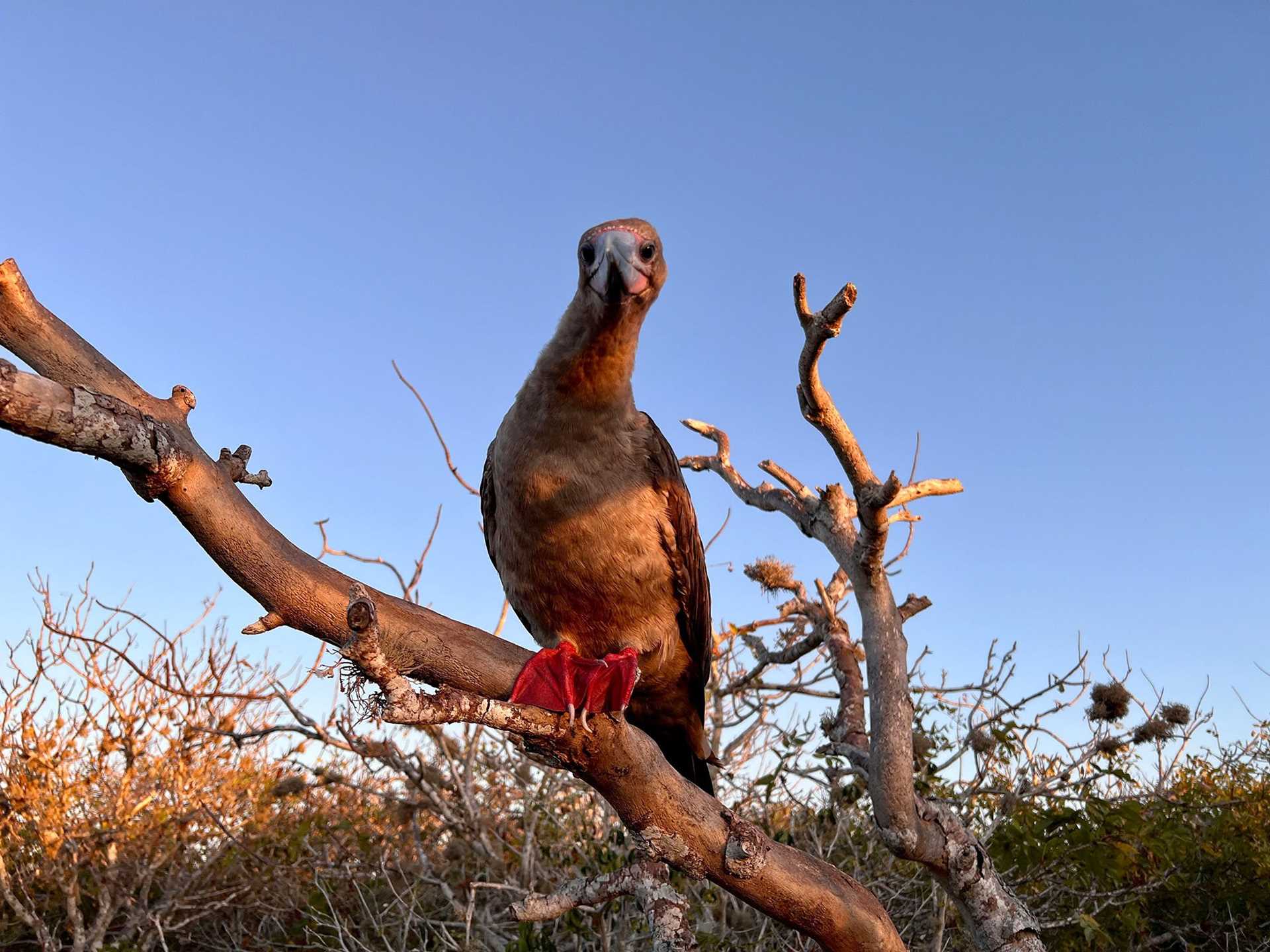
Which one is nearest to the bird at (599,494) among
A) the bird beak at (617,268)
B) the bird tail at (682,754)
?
the bird beak at (617,268)

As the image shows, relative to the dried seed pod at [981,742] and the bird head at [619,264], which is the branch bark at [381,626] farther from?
the dried seed pod at [981,742]

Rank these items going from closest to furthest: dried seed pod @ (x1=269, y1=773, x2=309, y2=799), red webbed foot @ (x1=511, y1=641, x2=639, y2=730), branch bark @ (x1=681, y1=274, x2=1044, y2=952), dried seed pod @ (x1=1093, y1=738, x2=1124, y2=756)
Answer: red webbed foot @ (x1=511, y1=641, x2=639, y2=730)
branch bark @ (x1=681, y1=274, x2=1044, y2=952)
dried seed pod @ (x1=1093, y1=738, x2=1124, y2=756)
dried seed pod @ (x1=269, y1=773, x2=309, y2=799)

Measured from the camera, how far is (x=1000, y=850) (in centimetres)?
575

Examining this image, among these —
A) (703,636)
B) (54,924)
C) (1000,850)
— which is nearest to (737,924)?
(1000,850)

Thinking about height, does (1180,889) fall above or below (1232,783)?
below

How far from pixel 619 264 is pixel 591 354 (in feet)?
1.15

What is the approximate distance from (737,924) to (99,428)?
230 inches

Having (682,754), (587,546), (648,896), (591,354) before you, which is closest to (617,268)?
(591,354)

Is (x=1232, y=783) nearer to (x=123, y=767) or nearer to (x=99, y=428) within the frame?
(x=99, y=428)

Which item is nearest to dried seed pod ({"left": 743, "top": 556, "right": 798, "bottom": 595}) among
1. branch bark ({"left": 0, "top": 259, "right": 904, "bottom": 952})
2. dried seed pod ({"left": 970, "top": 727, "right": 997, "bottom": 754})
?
dried seed pod ({"left": 970, "top": 727, "right": 997, "bottom": 754})

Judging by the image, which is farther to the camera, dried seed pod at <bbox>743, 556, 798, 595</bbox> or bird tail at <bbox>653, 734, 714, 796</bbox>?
dried seed pod at <bbox>743, 556, 798, 595</bbox>

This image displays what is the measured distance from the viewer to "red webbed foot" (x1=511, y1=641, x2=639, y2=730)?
9.78 ft

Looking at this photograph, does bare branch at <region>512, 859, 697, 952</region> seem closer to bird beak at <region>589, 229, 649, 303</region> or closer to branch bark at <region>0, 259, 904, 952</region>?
branch bark at <region>0, 259, 904, 952</region>

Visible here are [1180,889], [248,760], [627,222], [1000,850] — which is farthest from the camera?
[248,760]
